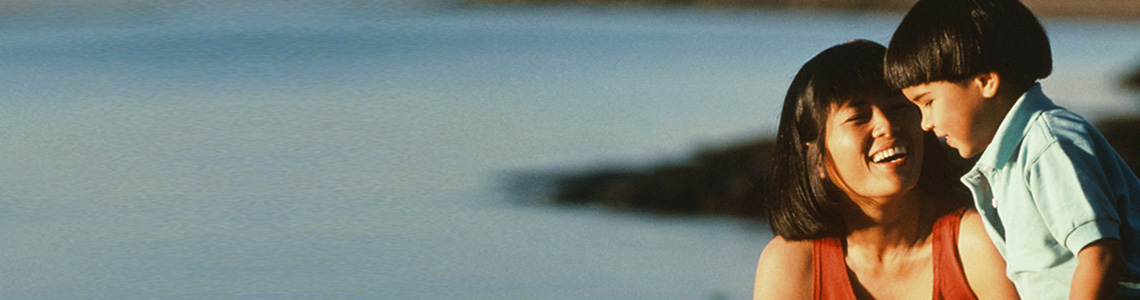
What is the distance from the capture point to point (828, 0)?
16438mm

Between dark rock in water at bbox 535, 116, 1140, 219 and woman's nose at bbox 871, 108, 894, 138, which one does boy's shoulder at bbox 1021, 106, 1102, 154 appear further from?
dark rock in water at bbox 535, 116, 1140, 219

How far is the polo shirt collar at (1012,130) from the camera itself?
8.98ft

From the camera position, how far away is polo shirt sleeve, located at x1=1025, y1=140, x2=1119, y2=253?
8.31 feet

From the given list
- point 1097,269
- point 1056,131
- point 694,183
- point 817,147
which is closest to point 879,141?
point 817,147

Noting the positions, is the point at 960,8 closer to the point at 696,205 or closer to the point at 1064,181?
the point at 1064,181

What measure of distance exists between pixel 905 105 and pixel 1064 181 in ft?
2.10

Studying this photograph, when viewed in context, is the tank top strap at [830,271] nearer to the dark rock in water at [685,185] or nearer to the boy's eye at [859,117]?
the boy's eye at [859,117]

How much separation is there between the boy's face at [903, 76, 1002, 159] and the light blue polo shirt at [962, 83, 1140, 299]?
5cm

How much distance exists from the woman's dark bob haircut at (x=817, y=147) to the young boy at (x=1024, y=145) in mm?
234

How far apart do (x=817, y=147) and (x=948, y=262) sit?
44 cm

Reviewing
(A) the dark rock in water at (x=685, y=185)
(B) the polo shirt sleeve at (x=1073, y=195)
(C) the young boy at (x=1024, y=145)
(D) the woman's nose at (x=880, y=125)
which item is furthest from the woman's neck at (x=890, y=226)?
(A) the dark rock in water at (x=685, y=185)

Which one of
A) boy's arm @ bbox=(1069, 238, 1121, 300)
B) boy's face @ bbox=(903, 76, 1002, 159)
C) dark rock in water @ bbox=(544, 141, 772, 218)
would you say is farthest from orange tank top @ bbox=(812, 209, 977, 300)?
dark rock in water @ bbox=(544, 141, 772, 218)

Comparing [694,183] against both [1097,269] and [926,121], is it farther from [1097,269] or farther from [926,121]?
[1097,269]

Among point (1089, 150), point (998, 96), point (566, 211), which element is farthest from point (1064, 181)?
point (566, 211)
